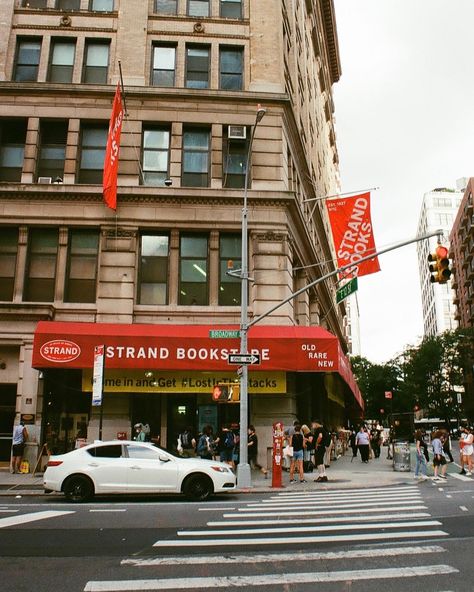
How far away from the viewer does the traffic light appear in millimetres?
14789

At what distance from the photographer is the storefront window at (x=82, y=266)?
22734mm

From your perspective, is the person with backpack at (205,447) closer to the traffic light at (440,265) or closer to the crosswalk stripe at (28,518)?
the crosswalk stripe at (28,518)

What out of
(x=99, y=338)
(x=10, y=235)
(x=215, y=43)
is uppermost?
(x=215, y=43)

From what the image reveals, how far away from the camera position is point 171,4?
2600 cm

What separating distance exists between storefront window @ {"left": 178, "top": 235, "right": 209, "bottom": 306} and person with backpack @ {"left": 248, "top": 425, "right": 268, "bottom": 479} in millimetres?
5573

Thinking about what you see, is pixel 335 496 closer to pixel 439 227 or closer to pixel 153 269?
pixel 153 269

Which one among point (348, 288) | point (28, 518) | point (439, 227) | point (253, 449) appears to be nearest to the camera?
point (28, 518)

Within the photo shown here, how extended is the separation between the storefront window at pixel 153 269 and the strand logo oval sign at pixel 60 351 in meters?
3.65

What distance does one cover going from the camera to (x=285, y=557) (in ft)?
24.9

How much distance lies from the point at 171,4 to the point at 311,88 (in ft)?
58.9

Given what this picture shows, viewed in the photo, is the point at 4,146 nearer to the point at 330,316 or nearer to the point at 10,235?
the point at 10,235

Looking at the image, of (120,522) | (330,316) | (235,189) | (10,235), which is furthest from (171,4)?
(330,316)

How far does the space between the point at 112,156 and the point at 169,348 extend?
7743 mm

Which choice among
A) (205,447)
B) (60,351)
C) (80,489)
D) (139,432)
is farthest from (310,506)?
(60,351)
